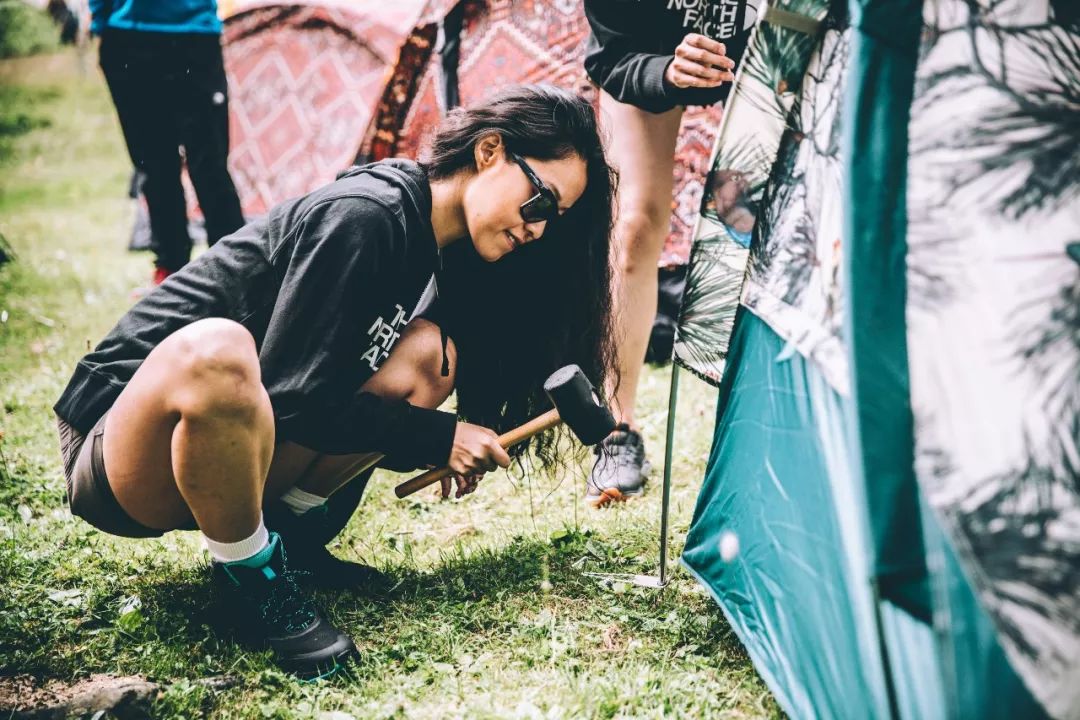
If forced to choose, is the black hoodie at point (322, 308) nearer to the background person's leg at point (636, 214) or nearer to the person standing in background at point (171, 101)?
the background person's leg at point (636, 214)

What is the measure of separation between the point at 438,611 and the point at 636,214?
111 centimetres

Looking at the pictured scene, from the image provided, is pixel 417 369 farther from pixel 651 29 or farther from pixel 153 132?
pixel 153 132

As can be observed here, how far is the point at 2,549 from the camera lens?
2127 mm

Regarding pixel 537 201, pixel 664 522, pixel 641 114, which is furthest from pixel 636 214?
pixel 664 522

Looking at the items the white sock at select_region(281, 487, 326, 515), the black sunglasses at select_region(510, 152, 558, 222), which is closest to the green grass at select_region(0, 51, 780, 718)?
the white sock at select_region(281, 487, 326, 515)

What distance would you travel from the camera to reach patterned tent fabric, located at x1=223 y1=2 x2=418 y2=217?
15.0 feet

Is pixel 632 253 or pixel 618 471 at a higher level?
pixel 632 253

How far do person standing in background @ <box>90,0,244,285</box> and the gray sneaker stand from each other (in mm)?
1828

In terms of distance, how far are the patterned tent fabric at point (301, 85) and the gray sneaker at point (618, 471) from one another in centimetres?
266

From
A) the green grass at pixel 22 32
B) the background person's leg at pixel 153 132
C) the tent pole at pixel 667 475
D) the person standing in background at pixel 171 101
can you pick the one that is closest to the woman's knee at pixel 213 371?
the tent pole at pixel 667 475

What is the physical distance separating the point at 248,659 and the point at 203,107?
257cm

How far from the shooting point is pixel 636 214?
2.34 metres

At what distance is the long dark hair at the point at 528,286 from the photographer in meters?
1.83

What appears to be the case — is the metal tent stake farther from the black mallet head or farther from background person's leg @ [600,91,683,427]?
background person's leg @ [600,91,683,427]
